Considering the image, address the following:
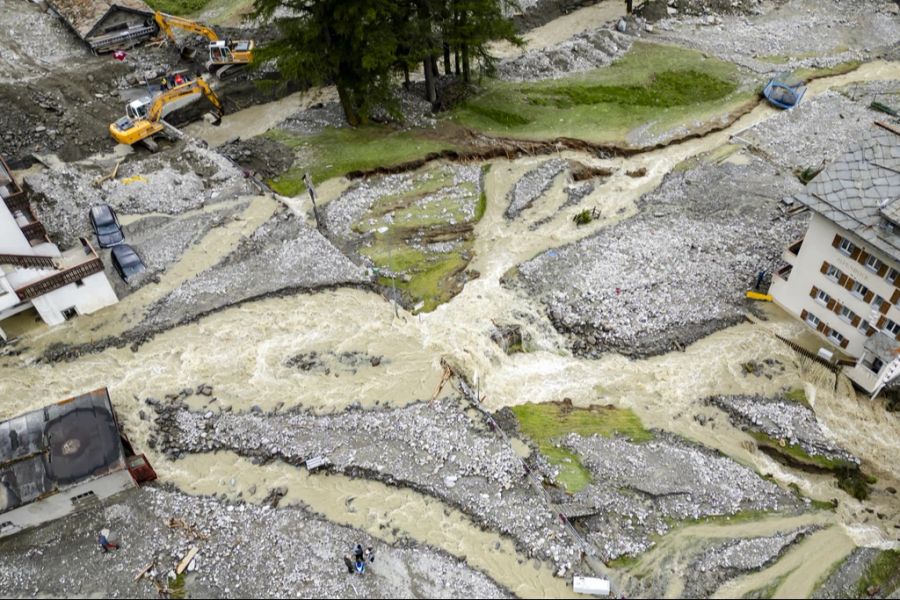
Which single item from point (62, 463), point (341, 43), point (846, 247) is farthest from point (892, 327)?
point (62, 463)

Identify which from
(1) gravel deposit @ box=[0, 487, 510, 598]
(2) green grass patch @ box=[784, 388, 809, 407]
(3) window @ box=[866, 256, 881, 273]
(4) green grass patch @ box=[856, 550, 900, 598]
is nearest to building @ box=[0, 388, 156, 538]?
(1) gravel deposit @ box=[0, 487, 510, 598]

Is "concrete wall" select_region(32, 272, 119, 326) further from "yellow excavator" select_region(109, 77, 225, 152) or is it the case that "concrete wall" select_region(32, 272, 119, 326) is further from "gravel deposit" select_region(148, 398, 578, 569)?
"yellow excavator" select_region(109, 77, 225, 152)

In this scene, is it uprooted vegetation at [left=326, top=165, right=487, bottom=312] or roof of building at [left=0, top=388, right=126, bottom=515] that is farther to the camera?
uprooted vegetation at [left=326, top=165, right=487, bottom=312]

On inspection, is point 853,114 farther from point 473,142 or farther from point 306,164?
point 306,164

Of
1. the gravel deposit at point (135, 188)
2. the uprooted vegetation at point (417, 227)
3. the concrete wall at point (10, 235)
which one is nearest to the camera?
the concrete wall at point (10, 235)

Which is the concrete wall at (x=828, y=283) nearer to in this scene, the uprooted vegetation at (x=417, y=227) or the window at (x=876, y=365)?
the window at (x=876, y=365)

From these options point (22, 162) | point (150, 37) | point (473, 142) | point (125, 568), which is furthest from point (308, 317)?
point (150, 37)

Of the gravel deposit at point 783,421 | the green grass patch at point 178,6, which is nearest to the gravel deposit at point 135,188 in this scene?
the green grass patch at point 178,6
